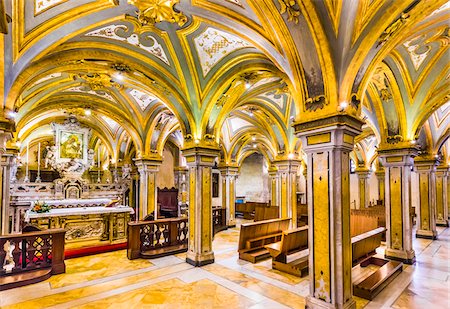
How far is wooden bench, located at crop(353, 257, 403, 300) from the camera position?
4529mm

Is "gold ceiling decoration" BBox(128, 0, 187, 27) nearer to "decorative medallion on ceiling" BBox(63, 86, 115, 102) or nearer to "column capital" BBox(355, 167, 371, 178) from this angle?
"decorative medallion on ceiling" BBox(63, 86, 115, 102)

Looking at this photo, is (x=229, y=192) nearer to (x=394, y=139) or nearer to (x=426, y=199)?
(x=394, y=139)

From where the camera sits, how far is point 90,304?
4.37 meters

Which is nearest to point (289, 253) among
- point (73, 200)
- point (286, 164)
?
point (286, 164)

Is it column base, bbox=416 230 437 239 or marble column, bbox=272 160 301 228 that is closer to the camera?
column base, bbox=416 230 437 239

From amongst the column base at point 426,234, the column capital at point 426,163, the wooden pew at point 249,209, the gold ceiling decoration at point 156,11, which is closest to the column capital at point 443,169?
the column capital at point 426,163

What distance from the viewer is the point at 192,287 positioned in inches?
198

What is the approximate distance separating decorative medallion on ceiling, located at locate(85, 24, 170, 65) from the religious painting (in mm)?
8048

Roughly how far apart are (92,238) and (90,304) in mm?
4809

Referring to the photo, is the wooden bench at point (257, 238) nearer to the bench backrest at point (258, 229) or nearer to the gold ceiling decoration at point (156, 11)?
the bench backrest at point (258, 229)

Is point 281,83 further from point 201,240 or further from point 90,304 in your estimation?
point 90,304

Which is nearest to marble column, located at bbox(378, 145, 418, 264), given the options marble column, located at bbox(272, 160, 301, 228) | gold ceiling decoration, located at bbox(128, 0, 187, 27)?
marble column, located at bbox(272, 160, 301, 228)

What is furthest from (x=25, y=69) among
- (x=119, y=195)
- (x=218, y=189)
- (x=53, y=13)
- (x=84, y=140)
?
(x=218, y=189)

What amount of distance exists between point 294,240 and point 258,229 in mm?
1332
